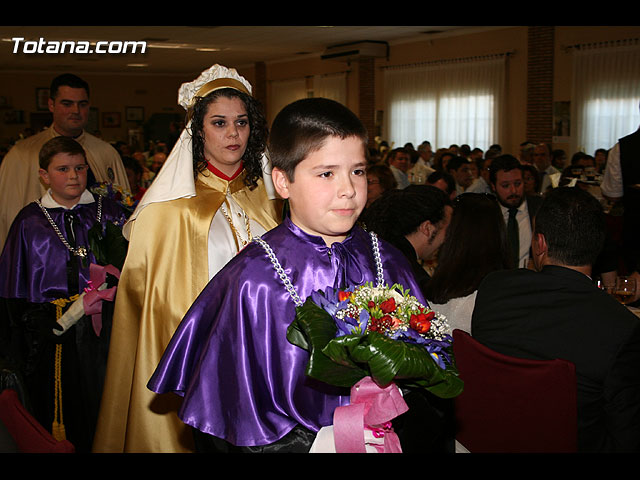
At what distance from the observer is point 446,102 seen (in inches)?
648

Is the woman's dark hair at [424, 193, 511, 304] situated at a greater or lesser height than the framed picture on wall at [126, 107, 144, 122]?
lesser

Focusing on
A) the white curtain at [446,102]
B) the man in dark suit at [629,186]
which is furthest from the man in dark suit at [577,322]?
the white curtain at [446,102]

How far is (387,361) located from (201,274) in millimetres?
1594

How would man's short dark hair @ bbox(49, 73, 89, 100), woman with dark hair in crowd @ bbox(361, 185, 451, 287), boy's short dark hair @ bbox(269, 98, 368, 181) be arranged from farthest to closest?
man's short dark hair @ bbox(49, 73, 89, 100) → woman with dark hair in crowd @ bbox(361, 185, 451, 287) → boy's short dark hair @ bbox(269, 98, 368, 181)

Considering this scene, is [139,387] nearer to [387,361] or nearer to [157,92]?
[387,361]

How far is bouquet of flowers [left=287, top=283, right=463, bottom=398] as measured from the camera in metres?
1.34

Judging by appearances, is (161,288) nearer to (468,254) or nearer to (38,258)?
(38,258)

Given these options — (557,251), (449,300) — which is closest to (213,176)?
(449,300)

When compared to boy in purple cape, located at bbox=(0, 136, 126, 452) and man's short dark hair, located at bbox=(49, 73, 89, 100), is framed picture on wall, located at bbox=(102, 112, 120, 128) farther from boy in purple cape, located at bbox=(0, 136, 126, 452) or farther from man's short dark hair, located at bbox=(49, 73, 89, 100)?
boy in purple cape, located at bbox=(0, 136, 126, 452)

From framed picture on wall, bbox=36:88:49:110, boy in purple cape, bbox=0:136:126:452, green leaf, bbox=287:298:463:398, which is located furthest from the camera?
framed picture on wall, bbox=36:88:49:110

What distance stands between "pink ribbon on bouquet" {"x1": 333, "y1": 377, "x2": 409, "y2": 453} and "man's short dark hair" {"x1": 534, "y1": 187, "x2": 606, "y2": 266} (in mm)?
1187

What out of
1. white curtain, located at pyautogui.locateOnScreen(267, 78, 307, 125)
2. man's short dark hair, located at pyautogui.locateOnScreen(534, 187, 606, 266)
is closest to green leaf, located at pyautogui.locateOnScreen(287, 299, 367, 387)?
man's short dark hair, located at pyautogui.locateOnScreen(534, 187, 606, 266)

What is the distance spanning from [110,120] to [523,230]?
24.1 meters

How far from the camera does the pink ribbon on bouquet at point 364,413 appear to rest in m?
1.44
